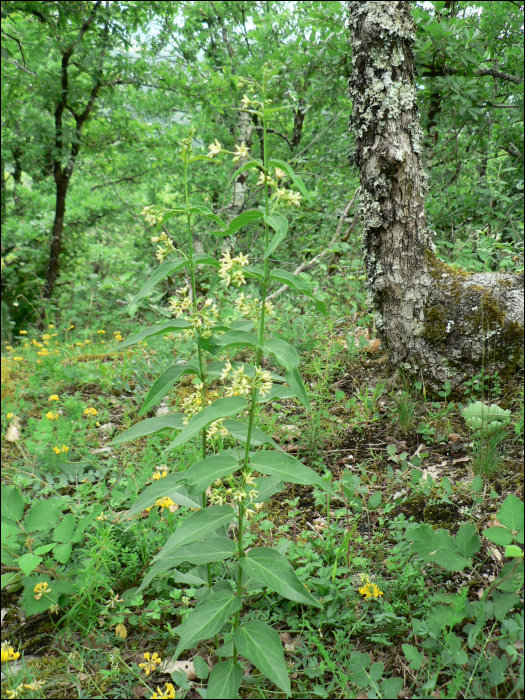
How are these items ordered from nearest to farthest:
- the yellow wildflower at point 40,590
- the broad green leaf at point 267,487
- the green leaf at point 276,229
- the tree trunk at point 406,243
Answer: the green leaf at point 276,229, the broad green leaf at point 267,487, the yellow wildflower at point 40,590, the tree trunk at point 406,243

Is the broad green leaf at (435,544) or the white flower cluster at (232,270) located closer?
the white flower cluster at (232,270)

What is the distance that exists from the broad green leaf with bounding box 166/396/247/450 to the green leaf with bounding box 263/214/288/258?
429 millimetres

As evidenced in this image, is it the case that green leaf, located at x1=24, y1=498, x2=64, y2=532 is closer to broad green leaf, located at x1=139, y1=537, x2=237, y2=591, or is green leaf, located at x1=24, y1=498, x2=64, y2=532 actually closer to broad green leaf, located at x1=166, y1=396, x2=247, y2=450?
broad green leaf, located at x1=139, y1=537, x2=237, y2=591

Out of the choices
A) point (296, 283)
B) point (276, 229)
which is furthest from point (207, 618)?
point (276, 229)

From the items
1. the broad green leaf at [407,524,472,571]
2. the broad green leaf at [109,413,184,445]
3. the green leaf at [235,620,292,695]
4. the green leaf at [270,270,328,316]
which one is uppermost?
the green leaf at [270,270,328,316]

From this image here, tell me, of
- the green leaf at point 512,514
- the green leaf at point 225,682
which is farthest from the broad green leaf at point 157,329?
the green leaf at point 512,514

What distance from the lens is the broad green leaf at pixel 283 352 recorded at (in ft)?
3.80

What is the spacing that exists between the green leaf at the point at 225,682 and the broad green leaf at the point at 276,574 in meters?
0.30

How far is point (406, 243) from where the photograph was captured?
9.37ft

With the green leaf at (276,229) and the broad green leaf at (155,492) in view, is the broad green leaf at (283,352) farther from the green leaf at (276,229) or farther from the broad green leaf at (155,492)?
the broad green leaf at (155,492)

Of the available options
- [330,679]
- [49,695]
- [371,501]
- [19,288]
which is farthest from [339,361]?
[19,288]

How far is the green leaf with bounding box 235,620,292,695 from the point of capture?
3.89ft

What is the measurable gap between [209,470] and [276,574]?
36cm

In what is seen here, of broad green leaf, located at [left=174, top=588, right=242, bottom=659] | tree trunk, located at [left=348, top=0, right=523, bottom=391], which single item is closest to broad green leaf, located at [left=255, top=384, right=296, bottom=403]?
broad green leaf, located at [left=174, top=588, right=242, bottom=659]
